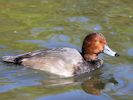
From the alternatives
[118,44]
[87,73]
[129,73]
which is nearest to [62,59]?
[87,73]

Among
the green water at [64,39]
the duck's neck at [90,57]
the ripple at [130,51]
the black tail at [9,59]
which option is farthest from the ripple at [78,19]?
the black tail at [9,59]

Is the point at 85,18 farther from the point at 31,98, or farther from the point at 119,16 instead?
the point at 31,98

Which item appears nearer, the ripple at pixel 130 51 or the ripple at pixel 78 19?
the ripple at pixel 130 51

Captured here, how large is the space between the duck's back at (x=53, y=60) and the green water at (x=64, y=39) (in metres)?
0.13

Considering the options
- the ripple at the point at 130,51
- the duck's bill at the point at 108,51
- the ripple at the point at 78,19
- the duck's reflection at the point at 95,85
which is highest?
the ripple at the point at 78,19

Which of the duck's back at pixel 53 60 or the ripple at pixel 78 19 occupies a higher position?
the ripple at pixel 78 19

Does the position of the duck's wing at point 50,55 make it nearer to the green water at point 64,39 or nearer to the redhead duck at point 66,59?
the redhead duck at point 66,59

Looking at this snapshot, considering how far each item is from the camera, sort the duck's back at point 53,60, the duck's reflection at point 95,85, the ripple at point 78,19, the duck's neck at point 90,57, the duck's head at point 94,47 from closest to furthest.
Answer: the duck's reflection at point 95,85, the duck's back at point 53,60, the duck's head at point 94,47, the duck's neck at point 90,57, the ripple at point 78,19

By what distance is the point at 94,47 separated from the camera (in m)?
9.48

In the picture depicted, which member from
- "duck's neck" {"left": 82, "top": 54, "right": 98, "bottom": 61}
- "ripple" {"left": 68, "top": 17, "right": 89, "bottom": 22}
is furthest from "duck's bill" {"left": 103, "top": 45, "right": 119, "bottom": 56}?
"ripple" {"left": 68, "top": 17, "right": 89, "bottom": 22}

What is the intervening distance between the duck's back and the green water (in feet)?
0.42

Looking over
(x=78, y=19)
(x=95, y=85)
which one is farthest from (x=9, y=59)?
(x=78, y=19)

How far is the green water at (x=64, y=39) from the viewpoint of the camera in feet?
27.3

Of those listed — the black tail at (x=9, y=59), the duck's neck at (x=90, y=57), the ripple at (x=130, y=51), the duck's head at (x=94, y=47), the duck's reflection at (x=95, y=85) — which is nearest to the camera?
the duck's reflection at (x=95, y=85)
